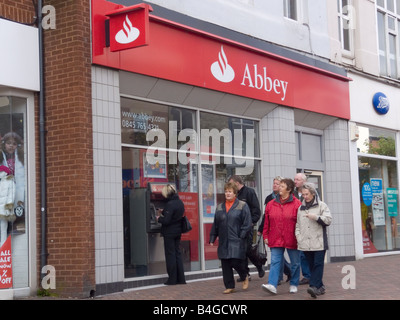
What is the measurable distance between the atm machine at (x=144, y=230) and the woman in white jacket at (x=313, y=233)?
2906 mm

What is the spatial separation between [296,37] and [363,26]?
3705 mm

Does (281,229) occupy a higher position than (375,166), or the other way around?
(375,166)

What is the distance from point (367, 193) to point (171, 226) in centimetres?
836

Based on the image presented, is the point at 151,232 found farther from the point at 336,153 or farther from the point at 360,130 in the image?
the point at 360,130

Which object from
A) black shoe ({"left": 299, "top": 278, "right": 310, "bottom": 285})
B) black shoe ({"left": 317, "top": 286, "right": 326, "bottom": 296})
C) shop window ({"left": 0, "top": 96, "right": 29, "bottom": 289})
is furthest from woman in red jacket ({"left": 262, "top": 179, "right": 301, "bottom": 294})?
shop window ({"left": 0, "top": 96, "right": 29, "bottom": 289})

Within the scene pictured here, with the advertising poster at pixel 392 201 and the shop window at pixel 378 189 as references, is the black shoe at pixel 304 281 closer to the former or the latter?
the shop window at pixel 378 189

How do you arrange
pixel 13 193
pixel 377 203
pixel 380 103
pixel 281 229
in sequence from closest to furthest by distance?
pixel 281 229
pixel 13 193
pixel 380 103
pixel 377 203

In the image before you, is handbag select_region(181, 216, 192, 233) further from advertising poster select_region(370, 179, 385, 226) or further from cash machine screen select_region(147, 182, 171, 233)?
advertising poster select_region(370, 179, 385, 226)

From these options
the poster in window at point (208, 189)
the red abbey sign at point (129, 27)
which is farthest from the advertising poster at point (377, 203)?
the red abbey sign at point (129, 27)

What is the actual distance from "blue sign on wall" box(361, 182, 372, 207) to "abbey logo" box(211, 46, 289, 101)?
15.0 feet

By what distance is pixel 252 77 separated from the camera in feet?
45.8

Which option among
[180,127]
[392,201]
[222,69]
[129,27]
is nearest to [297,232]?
[180,127]

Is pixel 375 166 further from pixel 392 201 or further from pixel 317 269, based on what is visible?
pixel 317 269
